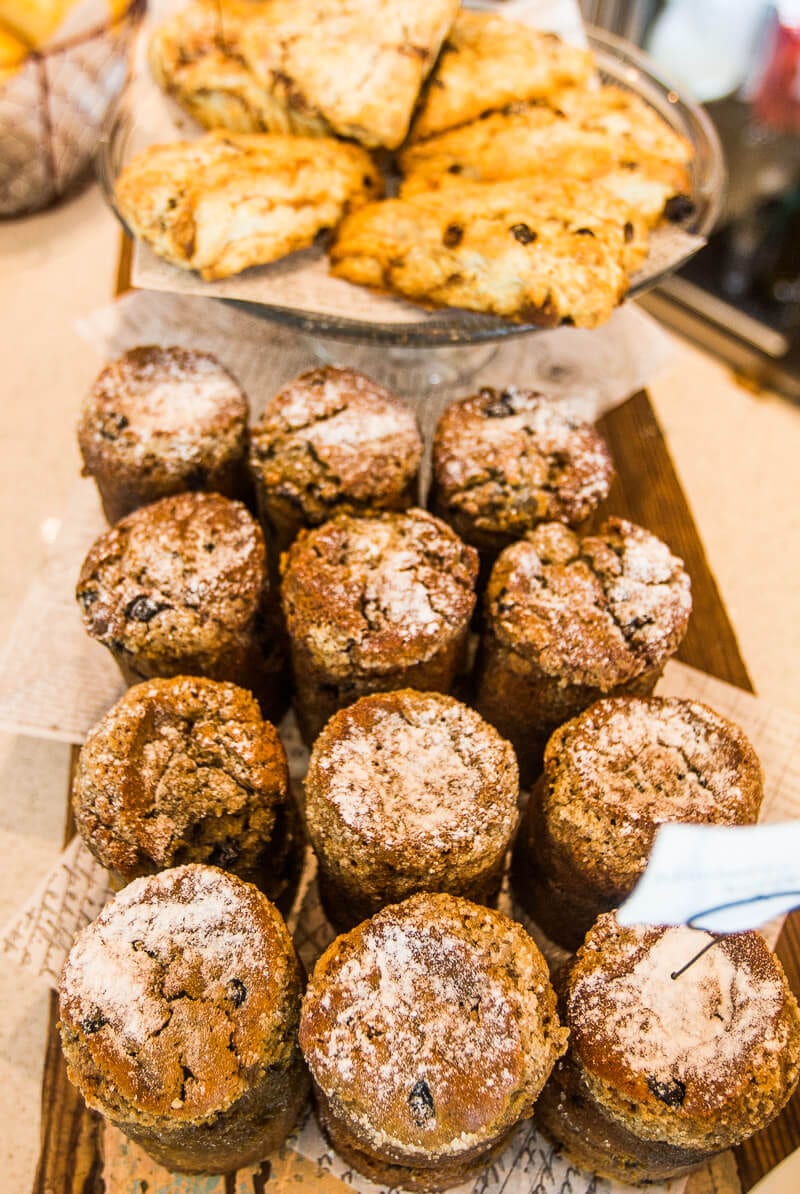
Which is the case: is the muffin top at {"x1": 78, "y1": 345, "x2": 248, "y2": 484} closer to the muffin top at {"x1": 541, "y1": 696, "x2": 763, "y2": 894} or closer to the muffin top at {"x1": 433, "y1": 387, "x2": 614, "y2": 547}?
the muffin top at {"x1": 433, "y1": 387, "x2": 614, "y2": 547}

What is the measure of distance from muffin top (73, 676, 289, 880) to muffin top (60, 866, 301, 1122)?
8 cm

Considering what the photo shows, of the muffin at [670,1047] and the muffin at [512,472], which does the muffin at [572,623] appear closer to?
the muffin at [512,472]

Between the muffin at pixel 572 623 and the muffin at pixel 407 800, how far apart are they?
0.15m

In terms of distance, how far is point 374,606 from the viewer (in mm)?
1179

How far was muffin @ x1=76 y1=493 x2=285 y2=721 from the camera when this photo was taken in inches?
47.5

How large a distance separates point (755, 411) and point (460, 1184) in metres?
1.69

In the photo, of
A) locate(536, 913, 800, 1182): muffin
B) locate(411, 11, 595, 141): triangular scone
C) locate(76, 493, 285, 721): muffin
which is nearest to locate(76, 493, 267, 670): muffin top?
locate(76, 493, 285, 721): muffin

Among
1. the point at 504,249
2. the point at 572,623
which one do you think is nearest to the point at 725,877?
the point at 572,623

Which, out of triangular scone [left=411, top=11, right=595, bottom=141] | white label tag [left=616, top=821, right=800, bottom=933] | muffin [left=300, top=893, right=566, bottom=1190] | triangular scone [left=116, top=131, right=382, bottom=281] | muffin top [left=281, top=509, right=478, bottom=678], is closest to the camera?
white label tag [left=616, top=821, right=800, bottom=933]

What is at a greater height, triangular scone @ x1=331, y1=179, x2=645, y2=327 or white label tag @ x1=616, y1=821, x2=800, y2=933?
triangular scone @ x1=331, y1=179, x2=645, y2=327

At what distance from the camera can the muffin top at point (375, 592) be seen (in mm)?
1159

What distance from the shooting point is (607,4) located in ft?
8.57

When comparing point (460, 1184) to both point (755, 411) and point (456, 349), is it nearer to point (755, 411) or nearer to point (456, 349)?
point (456, 349)

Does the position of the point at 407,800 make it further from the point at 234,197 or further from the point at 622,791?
the point at 234,197
